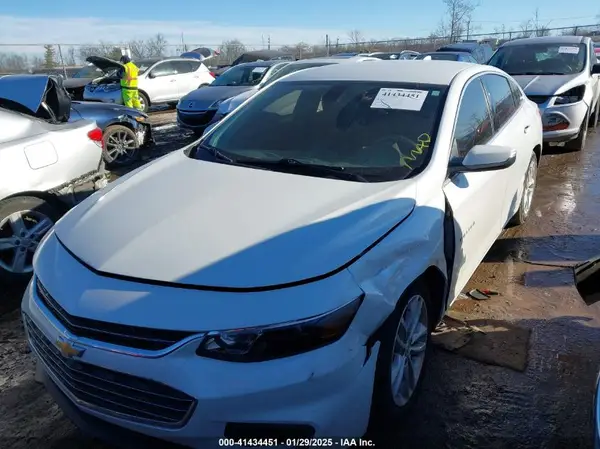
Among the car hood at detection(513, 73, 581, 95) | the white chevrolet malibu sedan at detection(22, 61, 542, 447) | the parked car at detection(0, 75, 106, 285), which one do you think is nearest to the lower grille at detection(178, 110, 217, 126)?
the parked car at detection(0, 75, 106, 285)

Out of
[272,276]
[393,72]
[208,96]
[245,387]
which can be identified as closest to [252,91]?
[208,96]

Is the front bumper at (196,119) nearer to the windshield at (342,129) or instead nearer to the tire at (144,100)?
the tire at (144,100)

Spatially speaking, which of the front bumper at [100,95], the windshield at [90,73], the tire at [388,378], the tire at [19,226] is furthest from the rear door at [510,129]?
the windshield at [90,73]

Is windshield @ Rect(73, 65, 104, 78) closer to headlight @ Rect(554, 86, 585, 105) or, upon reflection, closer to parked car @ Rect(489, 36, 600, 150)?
parked car @ Rect(489, 36, 600, 150)

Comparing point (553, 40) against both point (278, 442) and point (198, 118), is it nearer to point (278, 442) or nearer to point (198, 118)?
→ point (198, 118)

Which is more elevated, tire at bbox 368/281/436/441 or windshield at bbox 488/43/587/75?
windshield at bbox 488/43/587/75

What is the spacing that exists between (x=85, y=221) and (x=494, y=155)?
217 cm

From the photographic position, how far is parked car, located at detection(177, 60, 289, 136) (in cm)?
959

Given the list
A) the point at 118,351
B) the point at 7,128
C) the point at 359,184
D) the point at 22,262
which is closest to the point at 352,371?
the point at 118,351

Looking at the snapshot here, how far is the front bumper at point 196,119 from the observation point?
9.53 metres

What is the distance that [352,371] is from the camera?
1871 millimetres

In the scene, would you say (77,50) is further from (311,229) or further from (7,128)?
(311,229)

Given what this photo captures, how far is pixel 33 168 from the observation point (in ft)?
12.6

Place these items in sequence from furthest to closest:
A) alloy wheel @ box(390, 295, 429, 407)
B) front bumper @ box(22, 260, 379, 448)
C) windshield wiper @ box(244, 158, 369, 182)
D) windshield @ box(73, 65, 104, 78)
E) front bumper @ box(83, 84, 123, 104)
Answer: windshield @ box(73, 65, 104, 78) → front bumper @ box(83, 84, 123, 104) → windshield wiper @ box(244, 158, 369, 182) → alloy wheel @ box(390, 295, 429, 407) → front bumper @ box(22, 260, 379, 448)
